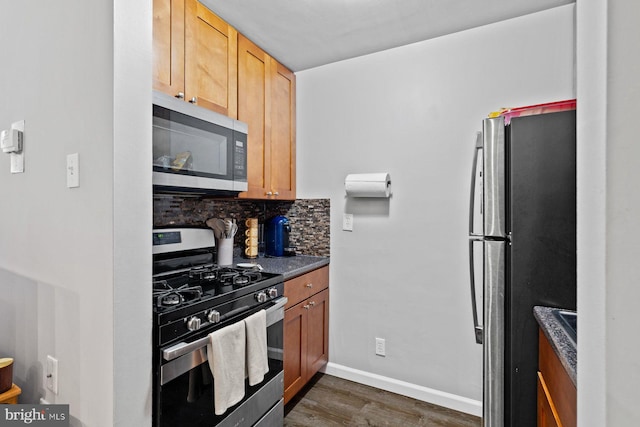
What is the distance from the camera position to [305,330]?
7.30ft

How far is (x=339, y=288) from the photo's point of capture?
2.54 metres

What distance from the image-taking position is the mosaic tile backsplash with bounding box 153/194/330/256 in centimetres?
225

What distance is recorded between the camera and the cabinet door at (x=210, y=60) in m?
1.75

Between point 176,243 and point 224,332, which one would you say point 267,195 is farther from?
point 224,332

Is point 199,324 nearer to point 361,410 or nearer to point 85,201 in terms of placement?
point 85,201

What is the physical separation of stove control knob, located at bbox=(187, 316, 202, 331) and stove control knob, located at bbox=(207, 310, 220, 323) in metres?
0.07

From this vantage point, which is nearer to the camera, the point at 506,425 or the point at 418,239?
the point at 506,425

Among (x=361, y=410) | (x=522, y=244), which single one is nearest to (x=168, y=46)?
(x=522, y=244)

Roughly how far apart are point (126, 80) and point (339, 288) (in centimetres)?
197

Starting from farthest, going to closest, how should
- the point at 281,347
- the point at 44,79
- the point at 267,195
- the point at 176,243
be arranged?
the point at 267,195
the point at 176,243
the point at 281,347
the point at 44,79

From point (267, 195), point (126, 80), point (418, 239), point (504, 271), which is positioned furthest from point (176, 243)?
point (504, 271)

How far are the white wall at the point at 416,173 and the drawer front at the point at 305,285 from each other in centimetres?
12

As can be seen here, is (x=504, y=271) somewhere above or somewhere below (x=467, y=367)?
above

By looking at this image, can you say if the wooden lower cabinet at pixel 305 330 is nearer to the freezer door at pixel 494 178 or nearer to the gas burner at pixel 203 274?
the gas burner at pixel 203 274
